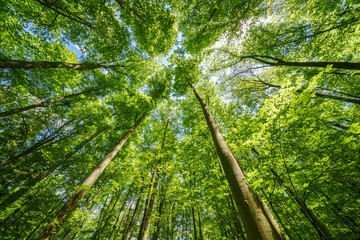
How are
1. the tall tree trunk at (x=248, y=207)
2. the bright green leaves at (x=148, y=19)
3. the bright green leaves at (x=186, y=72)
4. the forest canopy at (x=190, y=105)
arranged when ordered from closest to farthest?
1. the tall tree trunk at (x=248, y=207)
2. the forest canopy at (x=190, y=105)
3. the bright green leaves at (x=148, y=19)
4. the bright green leaves at (x=186, y=72)

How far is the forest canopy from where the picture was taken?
9.81 feet

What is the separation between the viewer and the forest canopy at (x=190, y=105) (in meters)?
2.99

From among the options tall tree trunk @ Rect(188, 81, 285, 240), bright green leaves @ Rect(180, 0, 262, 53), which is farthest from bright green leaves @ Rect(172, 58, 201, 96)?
tall tree trunk @ Rect(188, 81, 285, 240)

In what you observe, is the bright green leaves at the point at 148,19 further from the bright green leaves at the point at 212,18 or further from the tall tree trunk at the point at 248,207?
the tall tree trunk at the point at 248,207

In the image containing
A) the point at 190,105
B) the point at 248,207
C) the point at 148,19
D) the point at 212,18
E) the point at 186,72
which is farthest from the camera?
the point at 190,105

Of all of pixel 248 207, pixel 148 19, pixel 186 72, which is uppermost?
pixel 186 72

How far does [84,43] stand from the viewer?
601 centimetres

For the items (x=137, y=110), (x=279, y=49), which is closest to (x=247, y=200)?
(x=137, y=110)

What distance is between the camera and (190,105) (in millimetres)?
8734

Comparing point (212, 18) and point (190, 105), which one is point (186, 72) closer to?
point (190, 105)

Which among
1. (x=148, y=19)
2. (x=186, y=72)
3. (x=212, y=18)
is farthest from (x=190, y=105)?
(x=148, y=19)

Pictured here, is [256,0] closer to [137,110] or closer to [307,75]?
[307,75]

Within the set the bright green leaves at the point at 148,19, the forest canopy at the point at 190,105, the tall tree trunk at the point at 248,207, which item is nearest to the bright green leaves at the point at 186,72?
the forest canopy at the point at 190,105

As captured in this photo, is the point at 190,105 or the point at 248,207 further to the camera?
the point at 190,105
